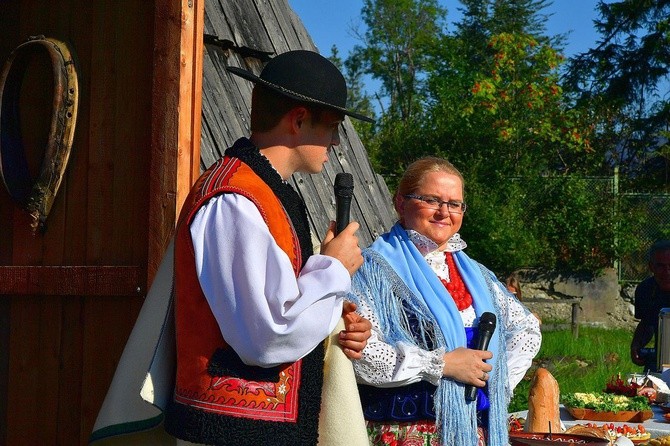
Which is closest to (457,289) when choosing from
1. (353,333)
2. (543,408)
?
(543,408)

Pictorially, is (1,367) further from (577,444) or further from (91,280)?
(577,444)

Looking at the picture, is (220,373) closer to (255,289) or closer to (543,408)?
(255,289)

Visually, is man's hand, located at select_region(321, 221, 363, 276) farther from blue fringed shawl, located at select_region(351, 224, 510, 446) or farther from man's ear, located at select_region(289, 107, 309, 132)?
blue fringed shawl, located at select_region(351, 224, 510, 446)

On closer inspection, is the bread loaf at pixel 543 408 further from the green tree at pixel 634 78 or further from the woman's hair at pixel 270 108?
the green tree at pixel 634 78

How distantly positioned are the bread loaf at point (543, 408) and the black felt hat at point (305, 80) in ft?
5.64

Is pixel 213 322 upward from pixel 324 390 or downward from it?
upward

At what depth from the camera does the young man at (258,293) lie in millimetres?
2359

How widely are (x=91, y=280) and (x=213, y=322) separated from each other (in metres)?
1.49

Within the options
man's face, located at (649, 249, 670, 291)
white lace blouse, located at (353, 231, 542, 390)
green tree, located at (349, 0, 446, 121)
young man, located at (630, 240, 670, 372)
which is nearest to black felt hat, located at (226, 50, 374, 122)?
white lace blouse, located at (353, 231, 542, 390)

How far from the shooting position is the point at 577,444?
11.2 feet

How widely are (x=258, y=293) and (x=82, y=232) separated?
1.72m

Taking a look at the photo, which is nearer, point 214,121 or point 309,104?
point 309,104

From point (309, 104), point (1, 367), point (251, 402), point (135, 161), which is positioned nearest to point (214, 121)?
Result: point (135, 161)

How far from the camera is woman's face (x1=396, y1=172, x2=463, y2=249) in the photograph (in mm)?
3613
